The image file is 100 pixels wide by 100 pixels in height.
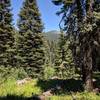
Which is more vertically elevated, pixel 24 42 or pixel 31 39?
pixel 31 39

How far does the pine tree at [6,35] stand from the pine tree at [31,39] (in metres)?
2.08

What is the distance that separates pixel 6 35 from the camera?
1930 inches

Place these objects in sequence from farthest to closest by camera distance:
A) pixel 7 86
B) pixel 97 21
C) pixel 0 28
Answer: pixel 0 28 → pixel 7 86 → pixel 97 21

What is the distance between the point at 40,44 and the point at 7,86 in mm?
31354

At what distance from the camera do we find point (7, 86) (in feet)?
68.2

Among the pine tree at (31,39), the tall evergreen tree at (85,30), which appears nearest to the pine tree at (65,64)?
the tall evergreen tree at (85,30)

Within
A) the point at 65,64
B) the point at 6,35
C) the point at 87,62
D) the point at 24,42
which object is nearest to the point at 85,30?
the point at 87,62

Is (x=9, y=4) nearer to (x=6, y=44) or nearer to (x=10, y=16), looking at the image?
(x=10, y=16)

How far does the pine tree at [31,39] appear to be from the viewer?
1964 inches

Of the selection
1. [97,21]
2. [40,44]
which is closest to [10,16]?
[40,44]

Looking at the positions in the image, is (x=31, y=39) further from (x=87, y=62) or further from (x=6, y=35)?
(x=87, y=62)

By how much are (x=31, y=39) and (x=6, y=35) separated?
14.8 feet

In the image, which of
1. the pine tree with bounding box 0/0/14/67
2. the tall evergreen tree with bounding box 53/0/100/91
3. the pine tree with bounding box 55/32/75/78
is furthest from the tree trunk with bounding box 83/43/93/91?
the pine tree with bounding box 0/0/14/67

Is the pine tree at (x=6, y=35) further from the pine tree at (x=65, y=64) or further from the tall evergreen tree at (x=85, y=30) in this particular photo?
the tall evergreen tree at (x=85, y=30)
